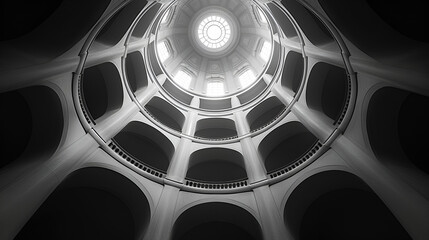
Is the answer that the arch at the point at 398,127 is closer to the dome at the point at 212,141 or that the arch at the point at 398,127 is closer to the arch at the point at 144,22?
the dome at the point at 212,141

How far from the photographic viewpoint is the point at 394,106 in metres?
9.13

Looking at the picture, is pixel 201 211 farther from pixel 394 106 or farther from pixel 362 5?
pixel 362 5

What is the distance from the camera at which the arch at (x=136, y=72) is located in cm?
1767

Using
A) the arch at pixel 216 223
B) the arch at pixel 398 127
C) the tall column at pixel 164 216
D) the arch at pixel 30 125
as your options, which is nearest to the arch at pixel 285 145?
the arch at pixel 216 223

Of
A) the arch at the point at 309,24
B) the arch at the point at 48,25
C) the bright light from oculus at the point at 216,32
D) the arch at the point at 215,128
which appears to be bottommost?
the arch at the point at 48,25

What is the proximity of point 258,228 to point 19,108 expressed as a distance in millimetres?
10176

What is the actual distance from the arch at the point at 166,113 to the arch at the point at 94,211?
809cm

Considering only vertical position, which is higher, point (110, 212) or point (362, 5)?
point (362, 5)

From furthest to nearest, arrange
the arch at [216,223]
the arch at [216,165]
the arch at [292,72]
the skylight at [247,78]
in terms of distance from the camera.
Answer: the skylight at [247,78], the arch at [292,72], the arch at [216,165], the arch at [216,223]

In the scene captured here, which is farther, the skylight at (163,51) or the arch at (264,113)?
the skylight at (163,51)

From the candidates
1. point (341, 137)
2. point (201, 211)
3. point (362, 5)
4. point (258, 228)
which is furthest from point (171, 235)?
point (362, 5)

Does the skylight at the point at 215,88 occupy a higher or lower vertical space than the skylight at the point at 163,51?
lower

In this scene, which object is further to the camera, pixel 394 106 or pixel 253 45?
pixel 253 45

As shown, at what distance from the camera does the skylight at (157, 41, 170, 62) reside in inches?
937
